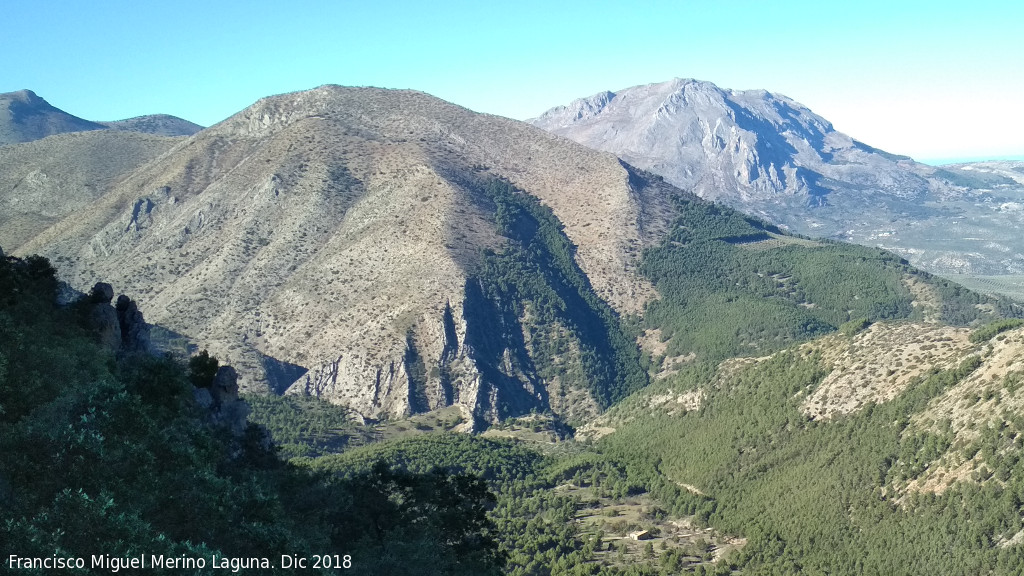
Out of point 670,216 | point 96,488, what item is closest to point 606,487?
point 96,488

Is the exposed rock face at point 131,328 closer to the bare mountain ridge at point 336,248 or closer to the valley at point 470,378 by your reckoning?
the valley at point 470,378

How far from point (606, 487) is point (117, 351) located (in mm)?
58442

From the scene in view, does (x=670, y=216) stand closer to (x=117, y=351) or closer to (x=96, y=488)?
(x=117, y=351)

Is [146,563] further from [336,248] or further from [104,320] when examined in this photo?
[336,248]

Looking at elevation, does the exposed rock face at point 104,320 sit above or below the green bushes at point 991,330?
above

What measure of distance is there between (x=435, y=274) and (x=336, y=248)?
2312cm

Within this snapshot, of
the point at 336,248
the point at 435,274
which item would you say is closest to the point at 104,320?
the point at 435,274

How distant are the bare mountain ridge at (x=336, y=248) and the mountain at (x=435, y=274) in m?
0.43

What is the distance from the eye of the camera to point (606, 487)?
299 feet

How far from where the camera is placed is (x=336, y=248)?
14950 cm

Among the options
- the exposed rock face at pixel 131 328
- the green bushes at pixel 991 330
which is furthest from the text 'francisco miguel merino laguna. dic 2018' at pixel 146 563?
the green bushes at pixel 991 330

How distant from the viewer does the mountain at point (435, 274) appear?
128375mm

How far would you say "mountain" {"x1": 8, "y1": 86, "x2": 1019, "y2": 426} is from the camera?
5054 inches

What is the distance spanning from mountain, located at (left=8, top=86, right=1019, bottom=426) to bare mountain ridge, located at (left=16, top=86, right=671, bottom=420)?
1.40 feet
